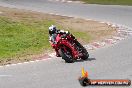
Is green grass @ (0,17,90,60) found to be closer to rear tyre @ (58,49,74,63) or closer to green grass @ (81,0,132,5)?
rear tyre @ (58,49,74,63)

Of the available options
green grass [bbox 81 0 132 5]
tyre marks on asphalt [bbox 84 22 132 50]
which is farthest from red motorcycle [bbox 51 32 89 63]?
green grass [bbox 81 0 132 5]

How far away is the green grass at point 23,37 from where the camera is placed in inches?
746

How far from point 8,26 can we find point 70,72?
1040cm

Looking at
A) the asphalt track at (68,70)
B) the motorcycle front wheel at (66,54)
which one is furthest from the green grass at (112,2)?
the motorcycle front wheel at (66,54)

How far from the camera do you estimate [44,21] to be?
27719 mm

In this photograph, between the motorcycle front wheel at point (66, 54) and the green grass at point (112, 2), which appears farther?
the green grass at point (112, 2)

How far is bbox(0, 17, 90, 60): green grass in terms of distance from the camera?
18.9 meters

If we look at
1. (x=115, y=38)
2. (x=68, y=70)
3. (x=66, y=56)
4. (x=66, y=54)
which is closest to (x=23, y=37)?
(x=115, y=38)

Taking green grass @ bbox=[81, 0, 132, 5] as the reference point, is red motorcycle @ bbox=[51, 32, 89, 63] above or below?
above

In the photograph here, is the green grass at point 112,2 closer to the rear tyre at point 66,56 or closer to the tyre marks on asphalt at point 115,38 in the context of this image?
the tyre marks on asphalt at point 115,38

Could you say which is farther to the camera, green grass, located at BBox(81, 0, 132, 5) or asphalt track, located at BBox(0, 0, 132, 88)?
green grass, located at BBox(81, 0, 132, 5)

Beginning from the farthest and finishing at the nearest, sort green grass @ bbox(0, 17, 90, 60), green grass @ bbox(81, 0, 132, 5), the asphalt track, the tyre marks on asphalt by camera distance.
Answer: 1. green grass @ bbox(81, 0, 132, 5)
2. the tyre marks on asphalt
3. green grass @ bbox(0, 17, 90, 60)
4. the asphalt track

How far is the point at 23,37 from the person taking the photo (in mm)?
22016

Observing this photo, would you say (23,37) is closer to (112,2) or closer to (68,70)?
(68,70)
